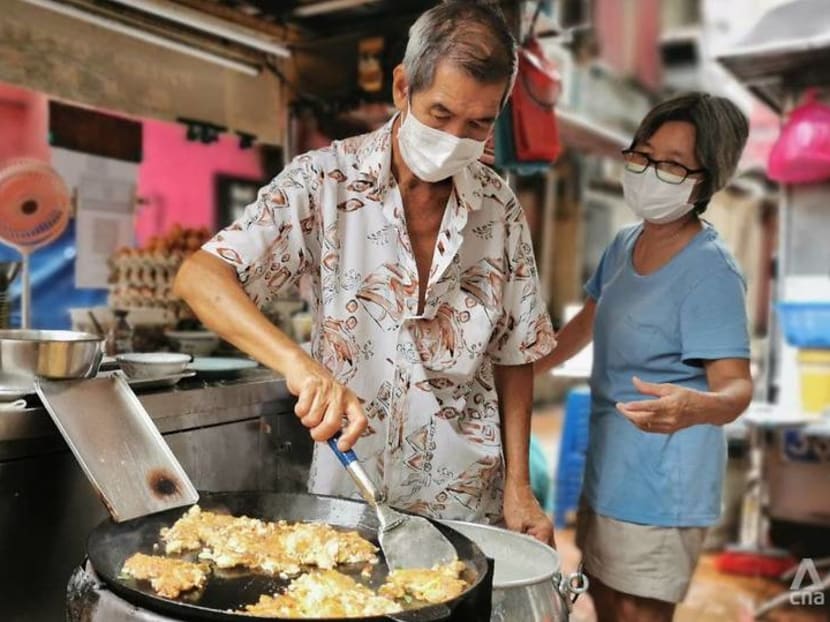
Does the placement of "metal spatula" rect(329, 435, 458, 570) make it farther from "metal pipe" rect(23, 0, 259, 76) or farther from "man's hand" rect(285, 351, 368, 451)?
"metal pipe" rect(23, 0, 259, 76)

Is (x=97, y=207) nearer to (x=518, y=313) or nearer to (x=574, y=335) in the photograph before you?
(x=574, y=335)

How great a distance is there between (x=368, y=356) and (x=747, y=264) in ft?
40.6

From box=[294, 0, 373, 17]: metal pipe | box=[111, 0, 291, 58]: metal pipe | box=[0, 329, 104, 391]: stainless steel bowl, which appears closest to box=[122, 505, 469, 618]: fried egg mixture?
box=[0, 329, 104, 391]: stainless steel bowl

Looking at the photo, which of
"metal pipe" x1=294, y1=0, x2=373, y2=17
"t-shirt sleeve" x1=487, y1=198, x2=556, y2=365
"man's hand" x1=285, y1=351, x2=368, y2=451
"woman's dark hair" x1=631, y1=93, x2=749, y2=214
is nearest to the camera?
"man's hand" x1=285, y1=351, x2=368, y2=451

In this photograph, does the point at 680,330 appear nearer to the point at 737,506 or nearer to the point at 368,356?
the point at 368,356

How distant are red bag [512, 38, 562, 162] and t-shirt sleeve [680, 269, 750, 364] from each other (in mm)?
1406

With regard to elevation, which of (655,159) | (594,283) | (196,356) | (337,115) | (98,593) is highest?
(337,115)

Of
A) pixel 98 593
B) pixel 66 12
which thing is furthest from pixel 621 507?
pixel 66 12

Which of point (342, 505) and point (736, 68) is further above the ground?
point (736, 68)

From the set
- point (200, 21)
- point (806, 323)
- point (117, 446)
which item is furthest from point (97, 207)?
point (806, 323)

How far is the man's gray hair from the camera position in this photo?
63.6 inches

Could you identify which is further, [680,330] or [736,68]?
[736,68]

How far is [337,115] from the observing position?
4059 millimetres

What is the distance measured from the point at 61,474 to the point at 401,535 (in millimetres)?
888
